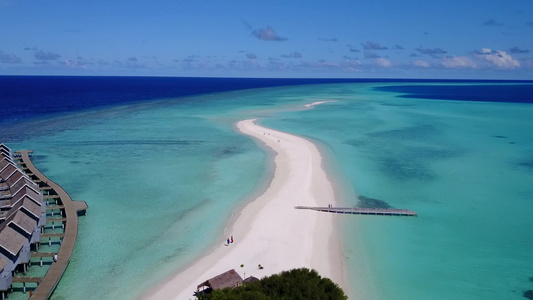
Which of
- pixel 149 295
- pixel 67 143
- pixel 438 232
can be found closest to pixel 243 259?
pixel 149 295

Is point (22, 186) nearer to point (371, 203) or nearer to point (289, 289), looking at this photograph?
point (289, 289)

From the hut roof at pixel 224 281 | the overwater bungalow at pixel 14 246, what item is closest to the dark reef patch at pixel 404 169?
the hut roof at pixel 224 281

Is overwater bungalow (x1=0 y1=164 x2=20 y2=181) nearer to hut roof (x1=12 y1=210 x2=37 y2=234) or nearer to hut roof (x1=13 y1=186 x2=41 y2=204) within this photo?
hut roof (x1=13 y1=186 x2=41 y2=204)

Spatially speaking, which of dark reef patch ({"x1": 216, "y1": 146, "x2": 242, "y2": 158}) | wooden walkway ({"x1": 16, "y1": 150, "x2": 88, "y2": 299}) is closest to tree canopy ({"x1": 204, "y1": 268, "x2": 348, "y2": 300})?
wooden walkway ({"x1": 16, "y1": 150, "x2": 88, "y2": 299})

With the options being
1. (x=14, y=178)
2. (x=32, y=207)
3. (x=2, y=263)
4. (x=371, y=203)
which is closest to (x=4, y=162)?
(x=14, y=178)

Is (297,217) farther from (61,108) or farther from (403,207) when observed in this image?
(61,108)
